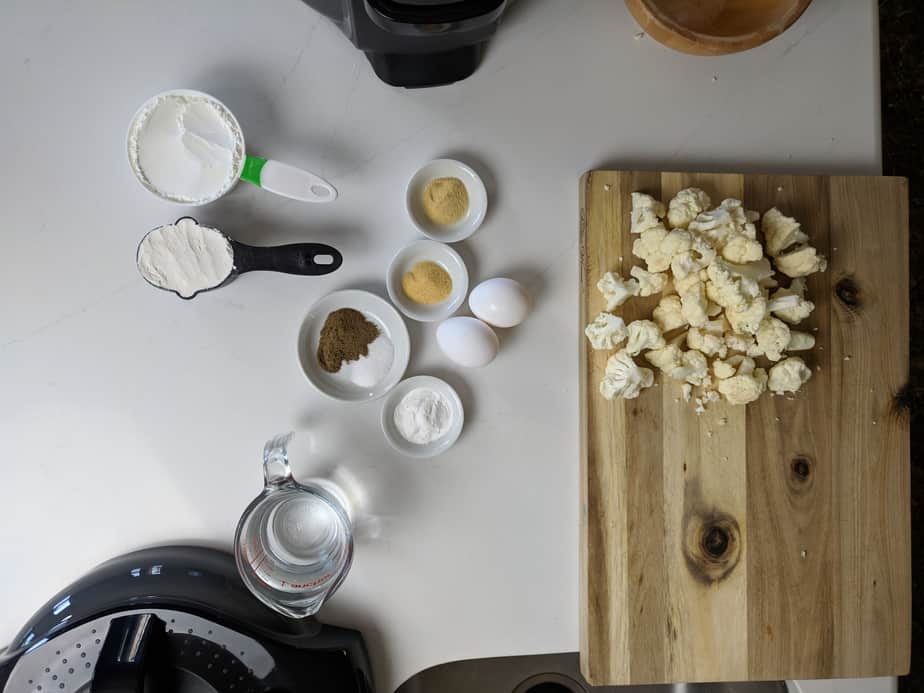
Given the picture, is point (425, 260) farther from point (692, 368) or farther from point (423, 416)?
point (692, 368)

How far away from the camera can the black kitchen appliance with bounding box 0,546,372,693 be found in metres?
0.75

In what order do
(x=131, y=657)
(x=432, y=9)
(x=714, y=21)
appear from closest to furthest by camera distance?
1. (x=432, y=9)
2. (x=131, y=657)
3. (x=714, y=21)

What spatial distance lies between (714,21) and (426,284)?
1.63 ft

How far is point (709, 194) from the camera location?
0.84 metres

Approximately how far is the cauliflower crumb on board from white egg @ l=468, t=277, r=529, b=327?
0.31 feet

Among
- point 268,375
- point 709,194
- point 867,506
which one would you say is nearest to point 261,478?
point 268,375

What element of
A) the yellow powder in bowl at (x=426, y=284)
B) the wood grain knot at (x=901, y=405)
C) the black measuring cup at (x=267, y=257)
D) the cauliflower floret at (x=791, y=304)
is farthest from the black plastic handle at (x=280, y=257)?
the wood grain knot at (x=901, y=405)

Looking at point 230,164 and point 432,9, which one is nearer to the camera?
point 432,9

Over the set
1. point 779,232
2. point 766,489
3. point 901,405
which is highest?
point 779,232

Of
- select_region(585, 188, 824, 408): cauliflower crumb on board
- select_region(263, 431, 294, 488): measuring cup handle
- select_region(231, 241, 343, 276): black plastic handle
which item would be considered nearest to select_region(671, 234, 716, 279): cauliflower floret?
select_region(585, 188, 824, 408): cauliflower crumb on board

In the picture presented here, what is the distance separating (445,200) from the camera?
33.1 inches

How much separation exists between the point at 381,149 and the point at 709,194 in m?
0.43

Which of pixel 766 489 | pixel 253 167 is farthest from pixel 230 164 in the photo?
pixel 766 489

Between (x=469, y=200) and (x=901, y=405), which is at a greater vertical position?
(x=469, y=200)
